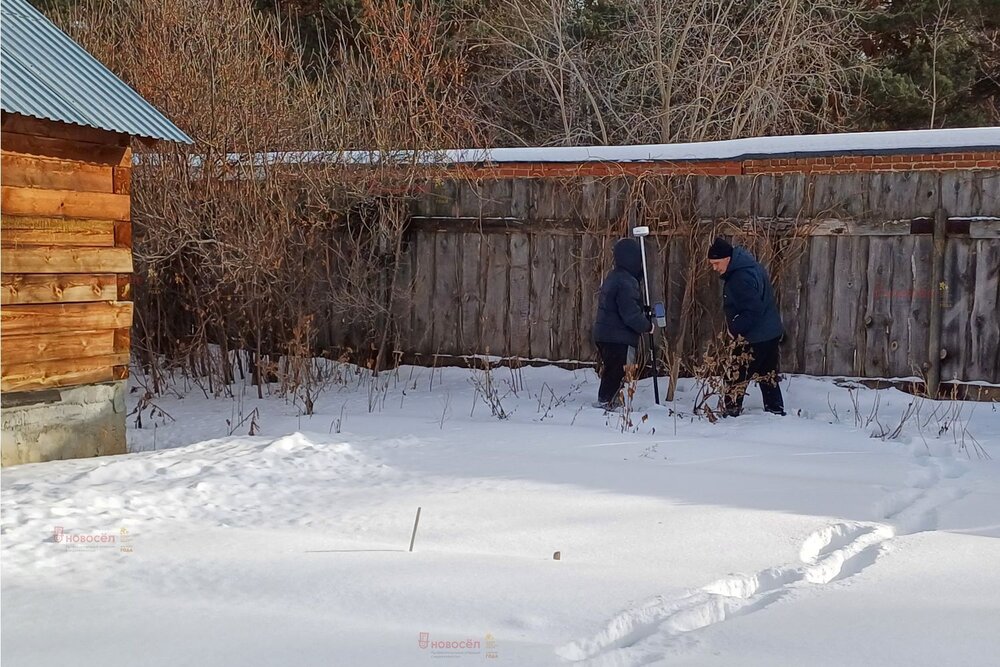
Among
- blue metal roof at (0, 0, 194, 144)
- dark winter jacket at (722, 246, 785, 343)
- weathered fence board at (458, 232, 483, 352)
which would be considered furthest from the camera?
weathered fence board at (458, 232, 483, 352)

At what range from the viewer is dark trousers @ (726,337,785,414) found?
24.7 ft

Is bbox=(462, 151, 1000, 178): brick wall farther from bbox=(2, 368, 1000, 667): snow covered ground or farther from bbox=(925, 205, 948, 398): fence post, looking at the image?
bbox=(2, 368, 1000, 667): snow covered ground

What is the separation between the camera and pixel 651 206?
8.48m

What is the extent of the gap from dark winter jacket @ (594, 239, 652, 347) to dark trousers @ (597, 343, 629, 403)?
7 centimetres

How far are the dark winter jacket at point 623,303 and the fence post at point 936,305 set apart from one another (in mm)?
2187

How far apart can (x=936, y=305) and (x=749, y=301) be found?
60.1 inches

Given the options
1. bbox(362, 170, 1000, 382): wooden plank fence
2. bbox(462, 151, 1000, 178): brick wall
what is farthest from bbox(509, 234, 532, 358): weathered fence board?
bbox(462, 151, 1000, 178): brick wall

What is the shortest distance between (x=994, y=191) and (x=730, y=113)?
8.94 meters

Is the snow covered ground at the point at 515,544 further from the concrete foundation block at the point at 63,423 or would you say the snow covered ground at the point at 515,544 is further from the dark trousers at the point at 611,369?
the dark trousers at the point at 611,369

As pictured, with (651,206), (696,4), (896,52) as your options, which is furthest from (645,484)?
(896,52)

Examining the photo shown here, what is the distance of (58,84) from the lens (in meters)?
6.02

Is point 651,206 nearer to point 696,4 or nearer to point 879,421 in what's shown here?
point 879,421

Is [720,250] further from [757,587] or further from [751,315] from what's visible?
[757,587]

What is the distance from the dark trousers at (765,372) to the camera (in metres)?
7.54
